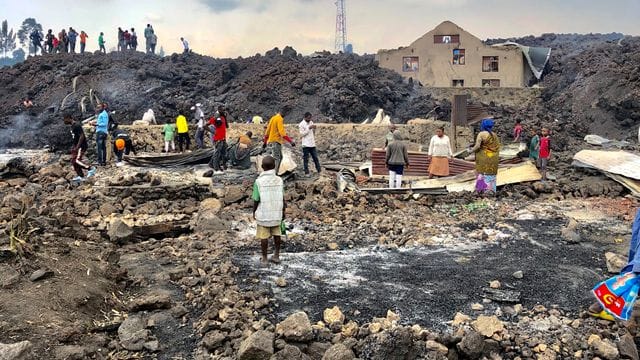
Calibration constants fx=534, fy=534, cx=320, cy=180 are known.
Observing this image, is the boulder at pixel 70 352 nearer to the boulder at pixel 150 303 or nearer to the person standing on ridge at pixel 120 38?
the boulder at pixel 150 303

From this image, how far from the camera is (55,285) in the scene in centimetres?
462

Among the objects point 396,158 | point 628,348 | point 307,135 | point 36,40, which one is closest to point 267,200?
point 628,348

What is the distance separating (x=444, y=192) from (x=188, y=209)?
14.6 ft

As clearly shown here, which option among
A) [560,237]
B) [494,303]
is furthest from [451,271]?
[560,237]

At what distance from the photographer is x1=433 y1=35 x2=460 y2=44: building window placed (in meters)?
29.1

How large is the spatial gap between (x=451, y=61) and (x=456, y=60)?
0.92ft

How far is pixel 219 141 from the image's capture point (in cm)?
1168

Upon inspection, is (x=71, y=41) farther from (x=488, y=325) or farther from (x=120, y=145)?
(x=488, y=325)

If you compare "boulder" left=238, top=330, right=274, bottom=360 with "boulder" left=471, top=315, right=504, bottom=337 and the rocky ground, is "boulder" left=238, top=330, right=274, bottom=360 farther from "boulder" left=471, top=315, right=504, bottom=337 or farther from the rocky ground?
"boulder" left=471, top=315, right=504, bottom=337

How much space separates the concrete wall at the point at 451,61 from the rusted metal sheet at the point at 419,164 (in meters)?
18.0

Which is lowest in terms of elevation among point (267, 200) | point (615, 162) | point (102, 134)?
point (267, 200)

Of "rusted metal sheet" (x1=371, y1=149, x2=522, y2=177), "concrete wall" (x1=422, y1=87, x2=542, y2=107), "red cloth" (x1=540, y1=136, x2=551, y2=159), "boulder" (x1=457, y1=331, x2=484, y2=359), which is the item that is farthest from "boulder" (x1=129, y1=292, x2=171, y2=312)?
"concrete wall" (x1=422, y1=87, x2=542, y2=107)

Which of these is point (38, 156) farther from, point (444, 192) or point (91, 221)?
point (444, 192)

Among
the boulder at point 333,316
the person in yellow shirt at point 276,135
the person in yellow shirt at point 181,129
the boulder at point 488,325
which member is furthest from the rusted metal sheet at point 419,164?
the boulder at point 488,325
